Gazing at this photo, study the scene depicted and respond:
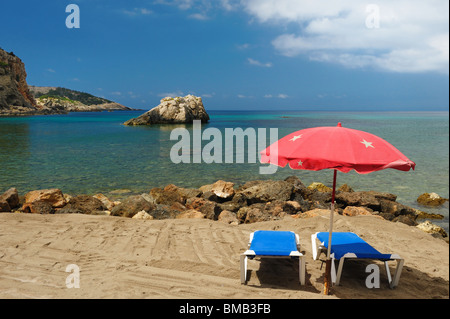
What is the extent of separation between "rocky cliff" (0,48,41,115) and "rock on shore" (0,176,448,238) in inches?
4021

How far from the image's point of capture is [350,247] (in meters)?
5.56

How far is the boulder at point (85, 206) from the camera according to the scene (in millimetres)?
9852

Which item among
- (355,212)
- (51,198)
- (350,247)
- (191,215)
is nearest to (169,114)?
(51,198)

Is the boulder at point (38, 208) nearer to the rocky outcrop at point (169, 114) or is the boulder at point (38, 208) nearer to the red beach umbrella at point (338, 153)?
the red beach umbrella at point (338, 153)

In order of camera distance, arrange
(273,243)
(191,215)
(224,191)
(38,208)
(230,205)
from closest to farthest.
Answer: (273,243)
(191,215)
(38,208)
(230,205)
(224,191)

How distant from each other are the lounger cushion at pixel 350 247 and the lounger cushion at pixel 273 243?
2.36ft

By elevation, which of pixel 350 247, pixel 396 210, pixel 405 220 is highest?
pixel 350 247

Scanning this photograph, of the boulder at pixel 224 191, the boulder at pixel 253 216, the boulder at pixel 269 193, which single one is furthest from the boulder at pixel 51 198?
the boulder at pixel 269 193

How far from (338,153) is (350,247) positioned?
243 cm

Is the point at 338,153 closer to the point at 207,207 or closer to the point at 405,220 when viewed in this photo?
the point at 207,207

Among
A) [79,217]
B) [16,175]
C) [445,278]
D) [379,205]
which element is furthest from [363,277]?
[16,175]

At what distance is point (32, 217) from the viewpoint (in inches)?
326

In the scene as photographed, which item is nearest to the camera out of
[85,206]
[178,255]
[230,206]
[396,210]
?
[178,255]
